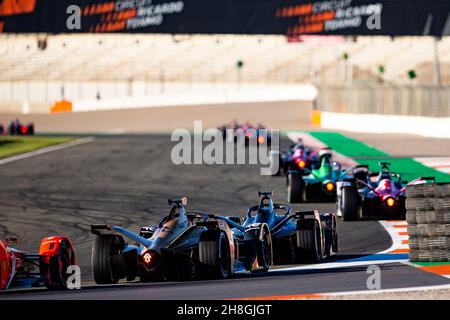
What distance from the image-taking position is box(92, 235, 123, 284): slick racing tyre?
11.4m

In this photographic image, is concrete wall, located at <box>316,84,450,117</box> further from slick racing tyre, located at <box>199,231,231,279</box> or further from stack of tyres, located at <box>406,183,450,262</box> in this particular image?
slick racing tyre, located at <box>199,231,231,279</box>

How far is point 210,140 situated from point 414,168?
1700cm

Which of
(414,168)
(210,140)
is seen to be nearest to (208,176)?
(414,168)

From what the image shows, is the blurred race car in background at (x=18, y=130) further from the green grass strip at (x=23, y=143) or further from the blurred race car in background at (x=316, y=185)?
the blurred race car in background at (x=316, y=185)

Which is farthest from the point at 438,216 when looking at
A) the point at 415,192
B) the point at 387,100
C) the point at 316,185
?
the point at 387,100

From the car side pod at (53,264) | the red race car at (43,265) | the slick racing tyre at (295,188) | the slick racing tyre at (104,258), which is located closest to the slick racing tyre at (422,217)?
the slick racing tyre at (104,258)

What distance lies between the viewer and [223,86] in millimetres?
73875

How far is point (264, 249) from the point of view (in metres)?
12.6

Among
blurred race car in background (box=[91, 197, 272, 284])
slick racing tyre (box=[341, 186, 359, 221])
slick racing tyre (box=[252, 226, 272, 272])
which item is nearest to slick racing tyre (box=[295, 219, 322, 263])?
slick racing tyre (box=[252, 226, 272, 272])

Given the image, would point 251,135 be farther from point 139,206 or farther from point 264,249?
point 264,249

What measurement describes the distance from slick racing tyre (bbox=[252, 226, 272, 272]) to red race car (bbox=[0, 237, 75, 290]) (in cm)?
204

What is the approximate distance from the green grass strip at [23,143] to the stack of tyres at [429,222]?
81.3ft

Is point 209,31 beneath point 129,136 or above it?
above
